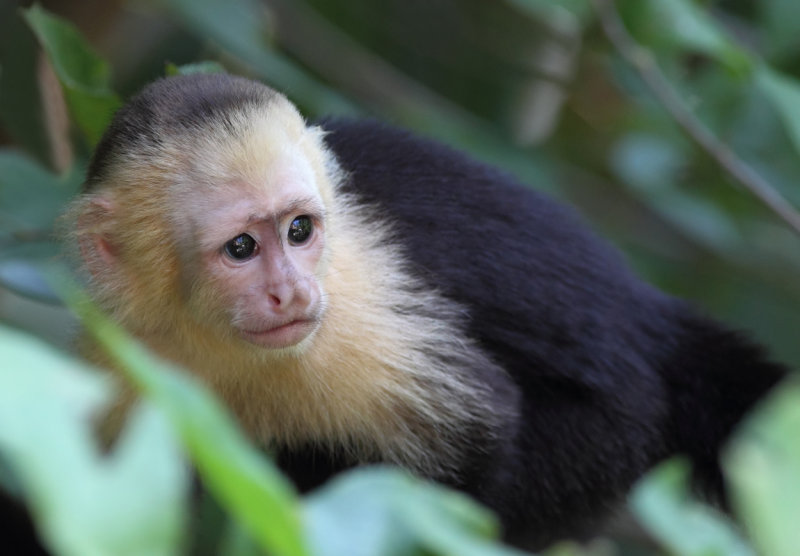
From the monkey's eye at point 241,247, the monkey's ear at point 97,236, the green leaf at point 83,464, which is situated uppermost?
the green leaf at point 83,464

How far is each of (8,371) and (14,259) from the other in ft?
6.06

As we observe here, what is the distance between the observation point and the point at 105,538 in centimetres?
78

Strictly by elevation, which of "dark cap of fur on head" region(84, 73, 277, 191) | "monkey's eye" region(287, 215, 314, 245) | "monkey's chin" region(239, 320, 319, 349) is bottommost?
"monkey's chin" region(239, 320, 319, 349)

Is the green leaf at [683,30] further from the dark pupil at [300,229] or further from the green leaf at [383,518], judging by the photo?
the green leaf at [383,518]

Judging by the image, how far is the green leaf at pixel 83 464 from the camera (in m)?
0.76

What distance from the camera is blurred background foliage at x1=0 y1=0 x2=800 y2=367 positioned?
134 inches

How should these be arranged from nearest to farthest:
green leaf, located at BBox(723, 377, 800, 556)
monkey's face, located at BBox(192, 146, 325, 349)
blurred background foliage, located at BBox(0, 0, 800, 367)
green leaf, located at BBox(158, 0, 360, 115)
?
1. green leaf, located at BBox(723, 377, 800, 556)
2. monkey's face, located at BBox(192, 146, 325, 349)
3. green leaf, located at BBox(158, 0, 360, 115)
4. blurred background foliage, located at BBox(0, 0, 800, 367)

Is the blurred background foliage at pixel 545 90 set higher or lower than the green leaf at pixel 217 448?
lower

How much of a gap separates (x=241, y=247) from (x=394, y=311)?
45 cm

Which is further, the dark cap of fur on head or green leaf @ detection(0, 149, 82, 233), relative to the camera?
green leaf @ detection(0, 149, 82, 233)

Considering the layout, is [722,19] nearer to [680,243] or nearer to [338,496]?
[680,243]

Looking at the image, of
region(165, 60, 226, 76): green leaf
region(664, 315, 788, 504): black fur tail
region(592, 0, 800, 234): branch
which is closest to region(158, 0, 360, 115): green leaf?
region(165, 60, 226, 76): green leaf

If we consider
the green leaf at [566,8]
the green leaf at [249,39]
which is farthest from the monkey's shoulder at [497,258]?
the green leaf at [566,8]

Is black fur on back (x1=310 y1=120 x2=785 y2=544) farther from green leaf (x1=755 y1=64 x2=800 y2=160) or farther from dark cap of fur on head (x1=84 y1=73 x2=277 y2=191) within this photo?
green leaf (x1=755 y1=64 x2=800 y2=160)
